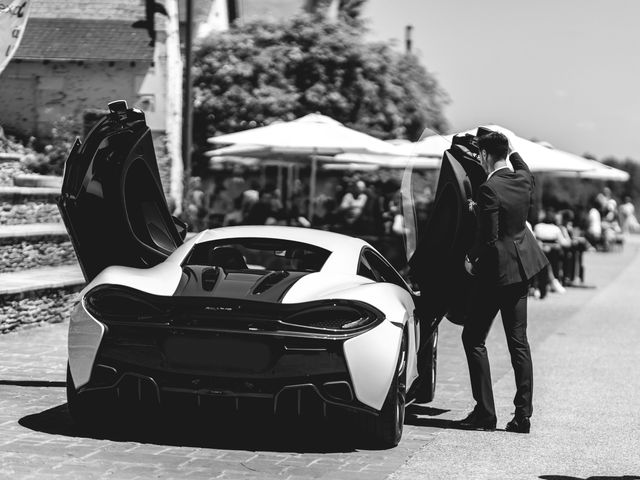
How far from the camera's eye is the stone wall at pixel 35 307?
12.5 meters

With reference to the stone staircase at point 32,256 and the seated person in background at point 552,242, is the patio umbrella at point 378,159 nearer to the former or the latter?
the seated person in background at point 552,242

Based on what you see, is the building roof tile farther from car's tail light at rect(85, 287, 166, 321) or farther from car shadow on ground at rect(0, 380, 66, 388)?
car's tail light at rect(85, 287, 166, 321)

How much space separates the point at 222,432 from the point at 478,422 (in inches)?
67.3

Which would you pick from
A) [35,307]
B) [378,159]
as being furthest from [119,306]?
[378,159]

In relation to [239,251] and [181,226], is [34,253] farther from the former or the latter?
[239,251]

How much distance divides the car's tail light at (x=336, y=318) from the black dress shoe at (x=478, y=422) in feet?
4.96

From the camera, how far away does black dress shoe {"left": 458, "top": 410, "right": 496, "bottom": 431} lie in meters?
8.09

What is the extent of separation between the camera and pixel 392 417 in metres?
7.14

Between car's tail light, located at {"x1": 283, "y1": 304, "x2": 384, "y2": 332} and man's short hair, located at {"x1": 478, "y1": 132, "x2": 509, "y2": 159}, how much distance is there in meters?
1.77

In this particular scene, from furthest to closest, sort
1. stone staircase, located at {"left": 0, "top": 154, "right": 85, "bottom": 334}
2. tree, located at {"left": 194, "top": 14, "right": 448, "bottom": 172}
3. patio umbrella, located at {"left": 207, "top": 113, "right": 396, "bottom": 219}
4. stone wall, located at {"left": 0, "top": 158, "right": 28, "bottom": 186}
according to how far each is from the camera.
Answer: tree, located at {"left": 194, "top": 14, "right": 448, "bottom": 172} → stone wall, located at {"left": 0, "top": 158, "right": 28, "bottom": 186} → patio umbrella, located at {"left": 207, "top": 113, "right": 396, "bottom": 219} → stone staircase, located at {"left": 0, "top": 154, "right": 85, "bottom": 334}

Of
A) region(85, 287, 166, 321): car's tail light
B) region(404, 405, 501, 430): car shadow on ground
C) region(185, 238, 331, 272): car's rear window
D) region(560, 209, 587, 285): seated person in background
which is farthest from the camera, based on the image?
region(560, 209, 587, 285): seated person in background

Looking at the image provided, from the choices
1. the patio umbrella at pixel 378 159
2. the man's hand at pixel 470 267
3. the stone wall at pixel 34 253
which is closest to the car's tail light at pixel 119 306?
the man's hand at pixel 470 267

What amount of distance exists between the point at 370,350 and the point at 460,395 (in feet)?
9.79

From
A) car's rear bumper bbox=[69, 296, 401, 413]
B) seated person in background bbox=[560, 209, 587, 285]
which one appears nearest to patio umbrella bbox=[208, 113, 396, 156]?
seated person in background bbox=[560, 209, 587, 285]
